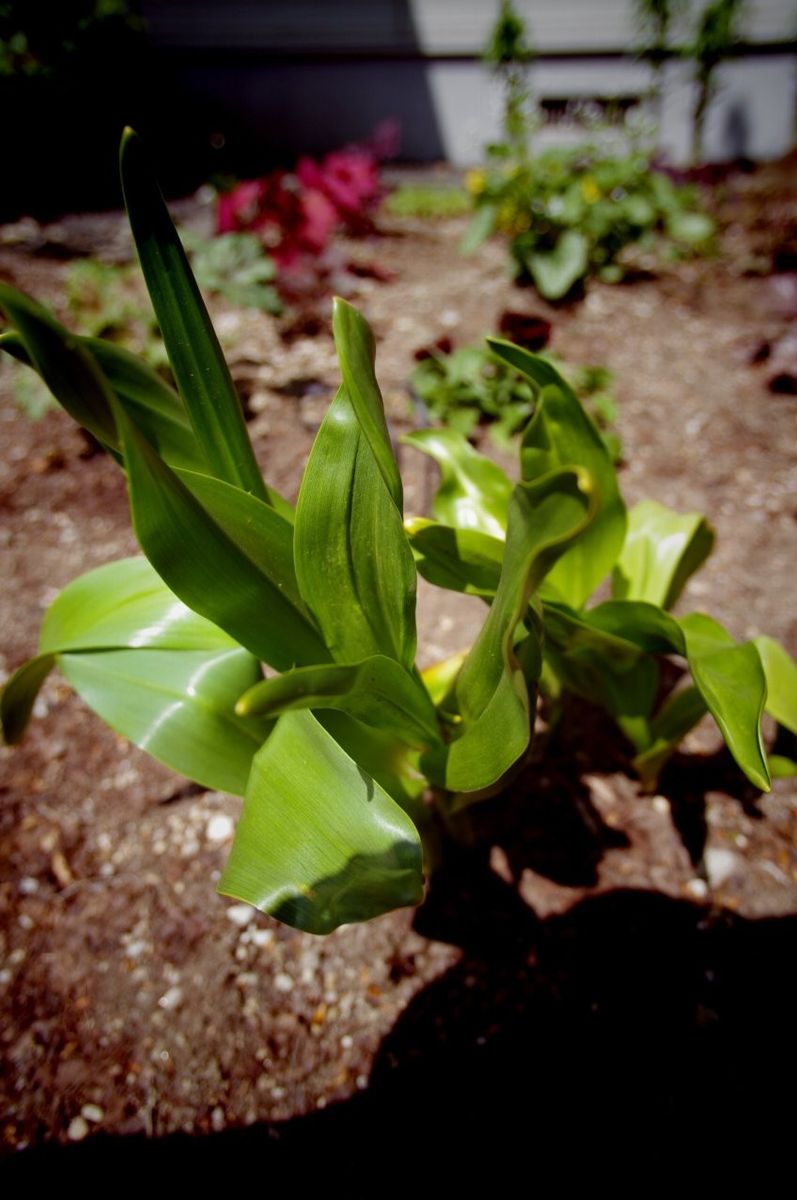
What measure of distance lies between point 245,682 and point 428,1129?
0.86 m

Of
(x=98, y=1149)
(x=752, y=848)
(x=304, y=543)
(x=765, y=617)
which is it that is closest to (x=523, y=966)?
(x=752, y=848)

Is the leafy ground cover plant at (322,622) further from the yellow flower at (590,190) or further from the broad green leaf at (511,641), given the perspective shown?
the yellow flower at (590,190)

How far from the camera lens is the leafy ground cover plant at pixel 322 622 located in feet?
2.21

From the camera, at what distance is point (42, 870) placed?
1500mm

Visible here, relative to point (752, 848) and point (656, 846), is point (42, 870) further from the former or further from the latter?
point (752, 848)

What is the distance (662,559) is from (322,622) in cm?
75

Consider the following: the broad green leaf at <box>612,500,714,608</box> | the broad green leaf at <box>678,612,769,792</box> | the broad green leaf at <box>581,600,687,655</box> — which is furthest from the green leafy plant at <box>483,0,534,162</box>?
the broad green leaf at <box>678,612,769,792</box>

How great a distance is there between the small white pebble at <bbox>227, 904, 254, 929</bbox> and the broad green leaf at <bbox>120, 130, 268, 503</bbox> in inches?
36.3

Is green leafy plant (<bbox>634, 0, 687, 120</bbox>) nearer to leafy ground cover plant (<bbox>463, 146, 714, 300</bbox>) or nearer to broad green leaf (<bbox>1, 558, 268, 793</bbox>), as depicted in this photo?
leafy ground cover plant (<bbox>463, 146, 714, 300</bbox>)

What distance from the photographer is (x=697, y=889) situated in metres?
1.39

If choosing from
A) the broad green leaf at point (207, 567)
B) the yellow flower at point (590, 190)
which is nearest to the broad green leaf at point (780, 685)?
the broad green leaf at point (207, 567)

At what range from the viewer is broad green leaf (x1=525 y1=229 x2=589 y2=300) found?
2975mm

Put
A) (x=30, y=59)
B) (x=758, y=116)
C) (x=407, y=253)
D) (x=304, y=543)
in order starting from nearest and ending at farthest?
(x=304, y=543) < (x=407, y=253) < (x=30, y=59) < (x=758, y=116)

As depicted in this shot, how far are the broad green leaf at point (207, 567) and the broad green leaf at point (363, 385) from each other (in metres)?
0.16
